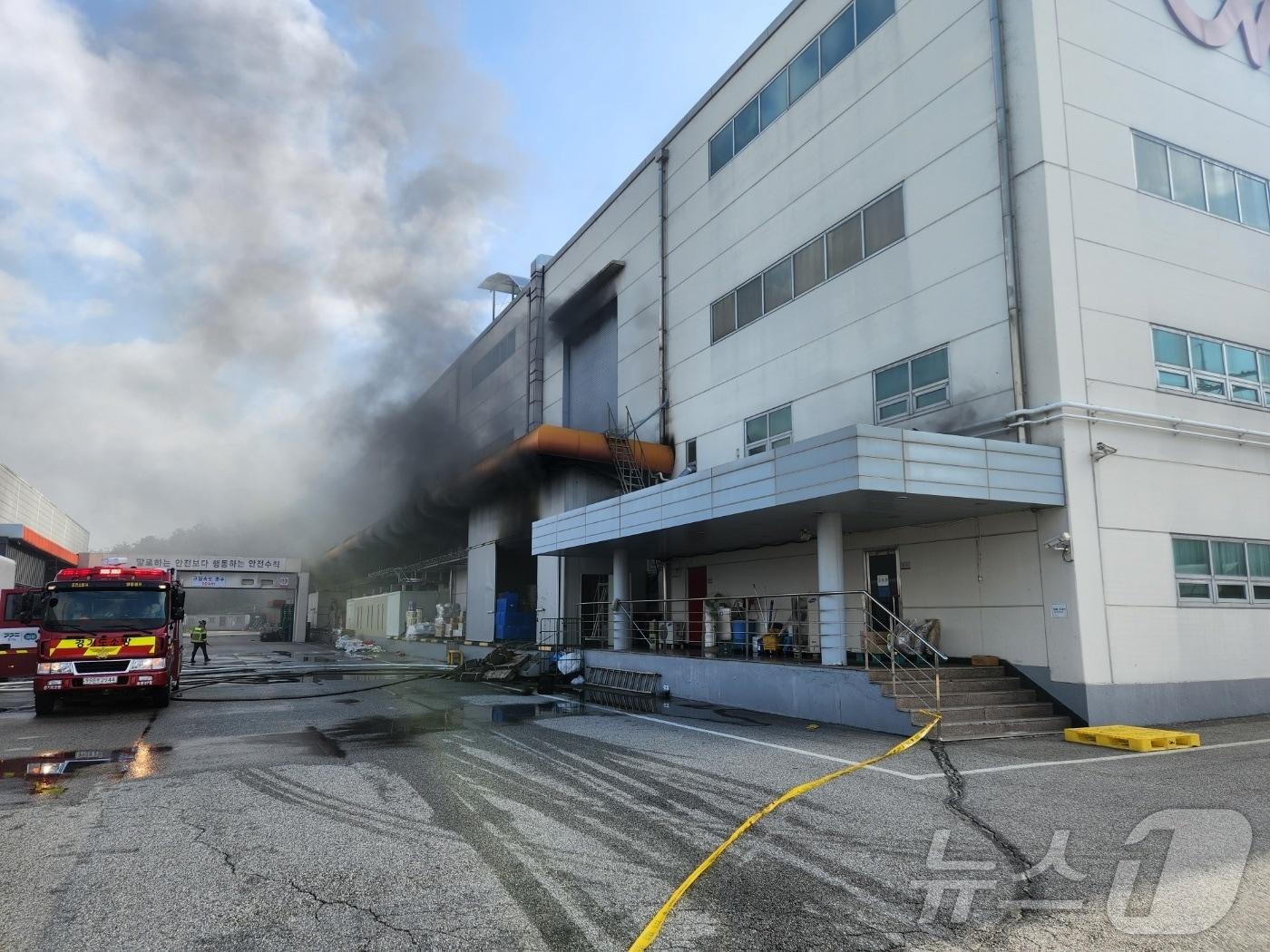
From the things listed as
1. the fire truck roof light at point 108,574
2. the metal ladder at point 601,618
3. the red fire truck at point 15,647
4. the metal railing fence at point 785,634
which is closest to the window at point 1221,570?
the metal railing fence at point 785,634

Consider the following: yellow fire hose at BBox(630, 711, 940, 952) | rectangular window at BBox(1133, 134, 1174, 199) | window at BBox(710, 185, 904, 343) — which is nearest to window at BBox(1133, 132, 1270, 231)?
rectangular window at BBox(1133, 134, 1174, 199)

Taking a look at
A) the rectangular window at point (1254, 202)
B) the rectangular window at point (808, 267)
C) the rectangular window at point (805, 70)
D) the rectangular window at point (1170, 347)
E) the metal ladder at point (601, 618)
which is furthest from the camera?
the metal ladder at point (601, 618)

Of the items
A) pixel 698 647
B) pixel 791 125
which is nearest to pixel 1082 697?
pixel 698 647

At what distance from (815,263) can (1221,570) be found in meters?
9.16

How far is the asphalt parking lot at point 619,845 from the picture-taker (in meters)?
4.15

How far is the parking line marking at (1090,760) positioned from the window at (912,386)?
20.3 feet

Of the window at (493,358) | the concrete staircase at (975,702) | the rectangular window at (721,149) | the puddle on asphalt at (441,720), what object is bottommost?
the puddle on asphalt at (441,720)

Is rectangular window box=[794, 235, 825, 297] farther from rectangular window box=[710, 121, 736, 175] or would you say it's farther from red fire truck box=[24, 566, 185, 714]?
red fire truck box=[24, 566, 185, 714]

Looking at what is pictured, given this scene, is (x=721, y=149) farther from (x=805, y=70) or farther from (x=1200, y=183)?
(x=1200, y=183)

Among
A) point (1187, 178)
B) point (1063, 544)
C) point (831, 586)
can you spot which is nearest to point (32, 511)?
point (831, 586)

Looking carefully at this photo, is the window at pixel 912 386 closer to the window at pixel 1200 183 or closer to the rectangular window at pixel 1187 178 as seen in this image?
the window at pixel 1200 183

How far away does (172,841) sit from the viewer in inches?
223

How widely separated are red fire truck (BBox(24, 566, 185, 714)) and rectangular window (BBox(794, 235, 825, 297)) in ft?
44.7

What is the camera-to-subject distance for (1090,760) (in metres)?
9.22
